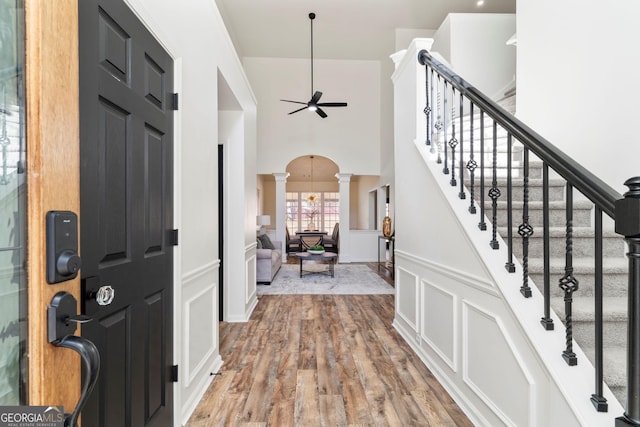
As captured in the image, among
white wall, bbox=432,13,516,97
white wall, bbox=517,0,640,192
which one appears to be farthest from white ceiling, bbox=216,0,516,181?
white wall, bbox=517,0,640,192

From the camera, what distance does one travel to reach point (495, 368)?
169cm

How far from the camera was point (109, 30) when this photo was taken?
1158mm

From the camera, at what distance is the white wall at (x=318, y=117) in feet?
28.3

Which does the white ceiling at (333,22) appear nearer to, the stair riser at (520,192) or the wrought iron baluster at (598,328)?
the stair riser at (520,192)

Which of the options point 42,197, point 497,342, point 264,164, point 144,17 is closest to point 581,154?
point 497,342

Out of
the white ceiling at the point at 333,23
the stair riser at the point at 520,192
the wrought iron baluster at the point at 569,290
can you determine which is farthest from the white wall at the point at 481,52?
the wrought iron baluster at the point at 569,290

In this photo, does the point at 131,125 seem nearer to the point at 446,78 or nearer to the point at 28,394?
the point at 28,394

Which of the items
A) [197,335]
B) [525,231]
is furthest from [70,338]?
[525,231]

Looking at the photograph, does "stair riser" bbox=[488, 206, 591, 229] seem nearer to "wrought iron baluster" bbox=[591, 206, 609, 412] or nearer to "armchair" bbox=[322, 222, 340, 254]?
"wrought iron baluster" bbox=[591, 206, 609, 412]

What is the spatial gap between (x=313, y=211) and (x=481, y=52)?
875 centimetres

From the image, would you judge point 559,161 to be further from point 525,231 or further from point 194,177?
point 194,177

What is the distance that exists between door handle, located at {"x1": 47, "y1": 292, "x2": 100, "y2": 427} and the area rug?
4382 mm

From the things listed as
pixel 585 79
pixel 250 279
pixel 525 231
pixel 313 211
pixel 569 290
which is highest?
pixel 585 79

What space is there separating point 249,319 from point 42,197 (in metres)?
3.29
